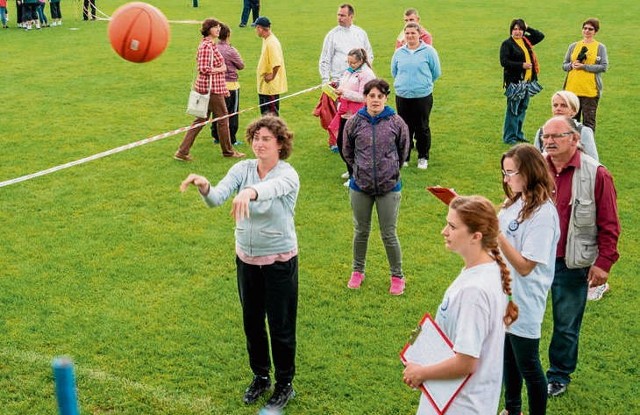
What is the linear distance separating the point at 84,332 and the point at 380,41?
61.9 feet

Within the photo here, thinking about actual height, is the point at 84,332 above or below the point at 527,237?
below

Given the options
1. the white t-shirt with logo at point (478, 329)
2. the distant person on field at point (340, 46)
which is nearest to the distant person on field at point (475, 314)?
the white t-shirt with logo at point (478, 329)

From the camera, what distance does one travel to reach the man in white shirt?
13.0 metres

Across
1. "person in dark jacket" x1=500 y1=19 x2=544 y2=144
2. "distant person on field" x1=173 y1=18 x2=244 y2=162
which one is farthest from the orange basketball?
"person in dark jacket" x1=500 y1=19 x2=544 y2=144

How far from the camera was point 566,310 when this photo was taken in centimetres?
598

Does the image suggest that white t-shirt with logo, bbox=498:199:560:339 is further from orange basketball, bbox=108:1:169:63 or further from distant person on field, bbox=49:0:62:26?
distant person on field, bbox=49:0:62:26

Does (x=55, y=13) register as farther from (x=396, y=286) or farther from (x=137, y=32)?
(x=396, y=286)

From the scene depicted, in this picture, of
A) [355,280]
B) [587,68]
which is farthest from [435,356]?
[587,68]

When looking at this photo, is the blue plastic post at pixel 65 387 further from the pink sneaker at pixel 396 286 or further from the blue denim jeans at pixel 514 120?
the blue denim jeans at pixel 514 120

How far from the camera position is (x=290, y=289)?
5965mm

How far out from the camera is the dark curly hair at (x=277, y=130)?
19.1ft

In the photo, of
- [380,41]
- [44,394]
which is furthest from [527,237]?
[380,41]

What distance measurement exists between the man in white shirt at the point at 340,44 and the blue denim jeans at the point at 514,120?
98.8 inches

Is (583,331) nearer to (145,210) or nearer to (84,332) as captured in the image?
(84,332)
